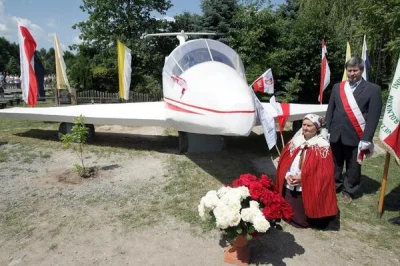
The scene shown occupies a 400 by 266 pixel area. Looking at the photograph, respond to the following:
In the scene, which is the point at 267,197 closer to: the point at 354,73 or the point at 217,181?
the point at 354,73

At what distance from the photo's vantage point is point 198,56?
645cm

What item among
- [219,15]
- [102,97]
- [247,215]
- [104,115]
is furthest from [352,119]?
[219,15]

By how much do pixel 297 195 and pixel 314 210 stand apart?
291 millimetres

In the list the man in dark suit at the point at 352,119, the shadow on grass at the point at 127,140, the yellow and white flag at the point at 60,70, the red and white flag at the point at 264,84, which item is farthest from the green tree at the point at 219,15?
the man in dark suit at the point at 352,119

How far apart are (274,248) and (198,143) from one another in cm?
434

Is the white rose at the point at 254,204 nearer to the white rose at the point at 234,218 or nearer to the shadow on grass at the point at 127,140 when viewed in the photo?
the white rose at the point at 234,218

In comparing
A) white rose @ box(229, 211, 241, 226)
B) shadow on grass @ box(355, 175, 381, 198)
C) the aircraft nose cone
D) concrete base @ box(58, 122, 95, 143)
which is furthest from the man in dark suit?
concrete base @ box(58, 122, 95, 143)

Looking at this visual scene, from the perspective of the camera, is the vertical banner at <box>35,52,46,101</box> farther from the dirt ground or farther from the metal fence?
the metal fence

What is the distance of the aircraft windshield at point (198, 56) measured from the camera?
6430mm

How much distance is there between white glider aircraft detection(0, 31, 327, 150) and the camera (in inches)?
179

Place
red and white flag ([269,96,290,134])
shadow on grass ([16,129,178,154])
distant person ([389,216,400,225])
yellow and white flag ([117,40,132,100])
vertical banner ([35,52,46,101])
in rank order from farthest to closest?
yellow and white flag ([117,40,132,100])
vertical banner ([35,52,46,101])
shadow on grass ([16,129,178,154])
red and white flag ([269,96,290,134])
distant person ([389,216,400,225])

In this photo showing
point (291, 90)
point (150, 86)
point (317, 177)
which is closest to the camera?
point (317, 177)

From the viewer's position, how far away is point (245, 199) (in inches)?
131

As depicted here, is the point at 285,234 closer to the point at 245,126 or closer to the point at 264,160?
the point at 245,126
